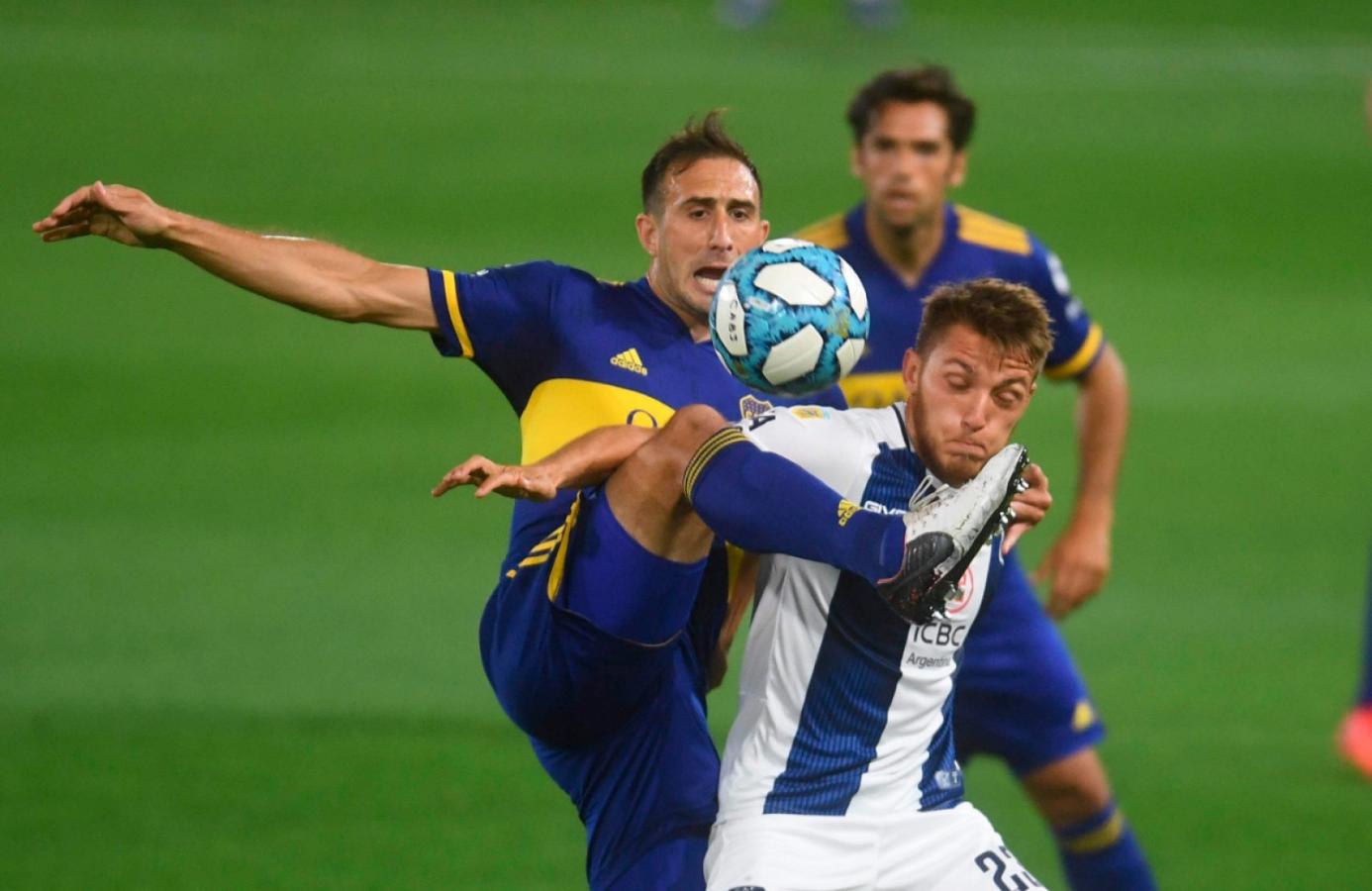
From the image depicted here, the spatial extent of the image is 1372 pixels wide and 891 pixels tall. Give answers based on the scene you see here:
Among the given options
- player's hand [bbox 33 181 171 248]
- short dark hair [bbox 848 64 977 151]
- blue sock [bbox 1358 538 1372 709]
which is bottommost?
blue sock [bbox 1358 538 1372 709]

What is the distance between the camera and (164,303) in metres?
17.7

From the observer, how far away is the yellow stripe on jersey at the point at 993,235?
8.02 m

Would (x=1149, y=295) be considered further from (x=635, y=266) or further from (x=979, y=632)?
(x=979, y=632)

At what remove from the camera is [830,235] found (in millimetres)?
8125

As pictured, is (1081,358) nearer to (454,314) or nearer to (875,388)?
(875,388)

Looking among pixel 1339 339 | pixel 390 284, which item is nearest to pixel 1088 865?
pixel 390 284

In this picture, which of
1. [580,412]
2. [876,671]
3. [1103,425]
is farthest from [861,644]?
[1103,425]

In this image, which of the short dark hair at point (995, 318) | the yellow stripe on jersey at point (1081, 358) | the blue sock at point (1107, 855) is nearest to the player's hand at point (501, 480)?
the short dark hair at point (995, 318)

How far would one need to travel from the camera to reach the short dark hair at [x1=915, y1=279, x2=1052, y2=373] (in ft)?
17.3

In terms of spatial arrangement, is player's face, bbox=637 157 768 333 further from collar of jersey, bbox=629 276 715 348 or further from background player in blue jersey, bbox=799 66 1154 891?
background player in blue jersey, bbox=799 66 1154 891

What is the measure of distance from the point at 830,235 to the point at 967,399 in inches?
116

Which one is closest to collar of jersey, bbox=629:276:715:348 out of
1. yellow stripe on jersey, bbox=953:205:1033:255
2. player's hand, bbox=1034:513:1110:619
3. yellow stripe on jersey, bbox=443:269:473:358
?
yellow stripe on jersey, bbox=443:269:473:358

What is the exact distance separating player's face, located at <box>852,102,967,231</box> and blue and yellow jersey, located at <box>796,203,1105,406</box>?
0.13 m

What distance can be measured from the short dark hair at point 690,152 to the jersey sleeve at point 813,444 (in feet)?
3.46
